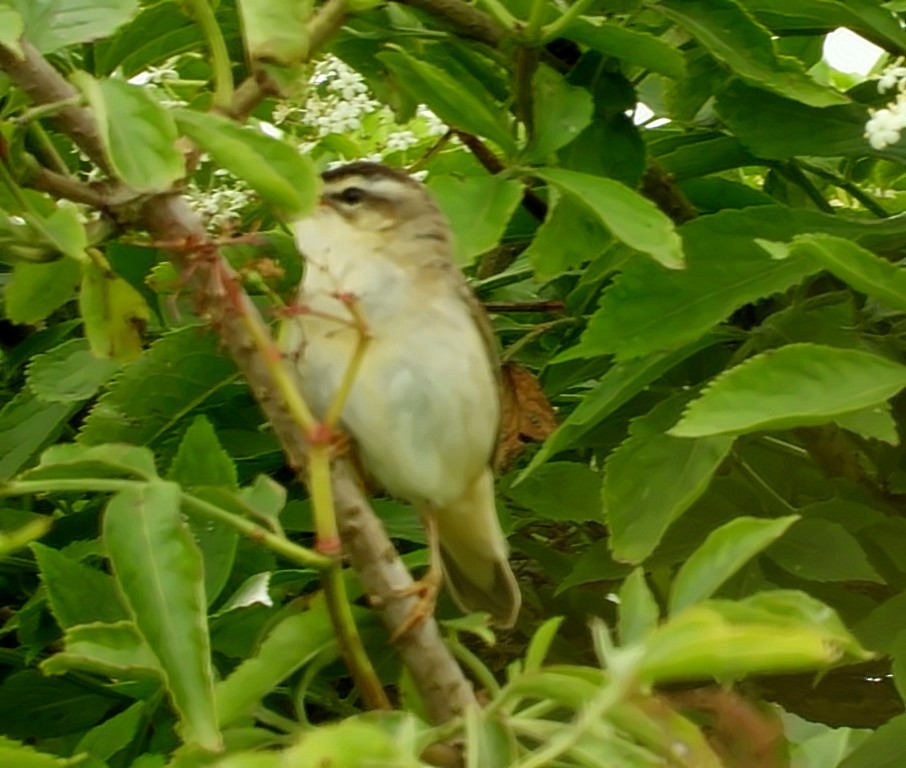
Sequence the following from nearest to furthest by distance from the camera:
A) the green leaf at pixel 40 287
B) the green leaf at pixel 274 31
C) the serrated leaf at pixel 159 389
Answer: the green leaf at pixel 274 31
the green leaf at pixel 40 287
the serrated leaf at pixel 159 389

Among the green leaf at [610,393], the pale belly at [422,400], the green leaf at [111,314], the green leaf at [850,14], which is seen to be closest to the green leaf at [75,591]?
the green leaf at [111,314]

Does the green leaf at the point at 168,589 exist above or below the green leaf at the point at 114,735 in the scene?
above

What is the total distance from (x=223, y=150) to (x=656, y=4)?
13.8 inches

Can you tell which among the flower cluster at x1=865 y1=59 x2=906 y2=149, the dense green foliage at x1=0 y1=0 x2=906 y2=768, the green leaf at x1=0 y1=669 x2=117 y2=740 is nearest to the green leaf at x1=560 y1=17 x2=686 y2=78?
Answer: the dense green foliage at x1=0 y1=0 x2=906 y2=768

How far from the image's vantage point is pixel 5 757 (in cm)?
48

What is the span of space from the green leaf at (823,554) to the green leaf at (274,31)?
35cm

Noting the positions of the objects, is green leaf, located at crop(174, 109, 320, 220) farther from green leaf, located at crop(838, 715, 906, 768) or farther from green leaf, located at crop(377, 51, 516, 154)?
green leaf, located at crop(838, 715, 906, 768)

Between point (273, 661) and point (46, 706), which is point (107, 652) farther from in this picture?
point (46, 706)

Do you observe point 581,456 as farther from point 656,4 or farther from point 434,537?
point 656,4

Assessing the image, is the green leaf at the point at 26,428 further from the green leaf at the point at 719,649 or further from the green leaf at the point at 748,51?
the green leaf at the point at 719,649

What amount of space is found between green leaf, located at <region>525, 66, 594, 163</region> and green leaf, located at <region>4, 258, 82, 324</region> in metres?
0.25

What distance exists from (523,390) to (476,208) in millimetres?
209

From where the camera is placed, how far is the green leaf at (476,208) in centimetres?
68

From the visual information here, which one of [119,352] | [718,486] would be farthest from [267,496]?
[718,486]
